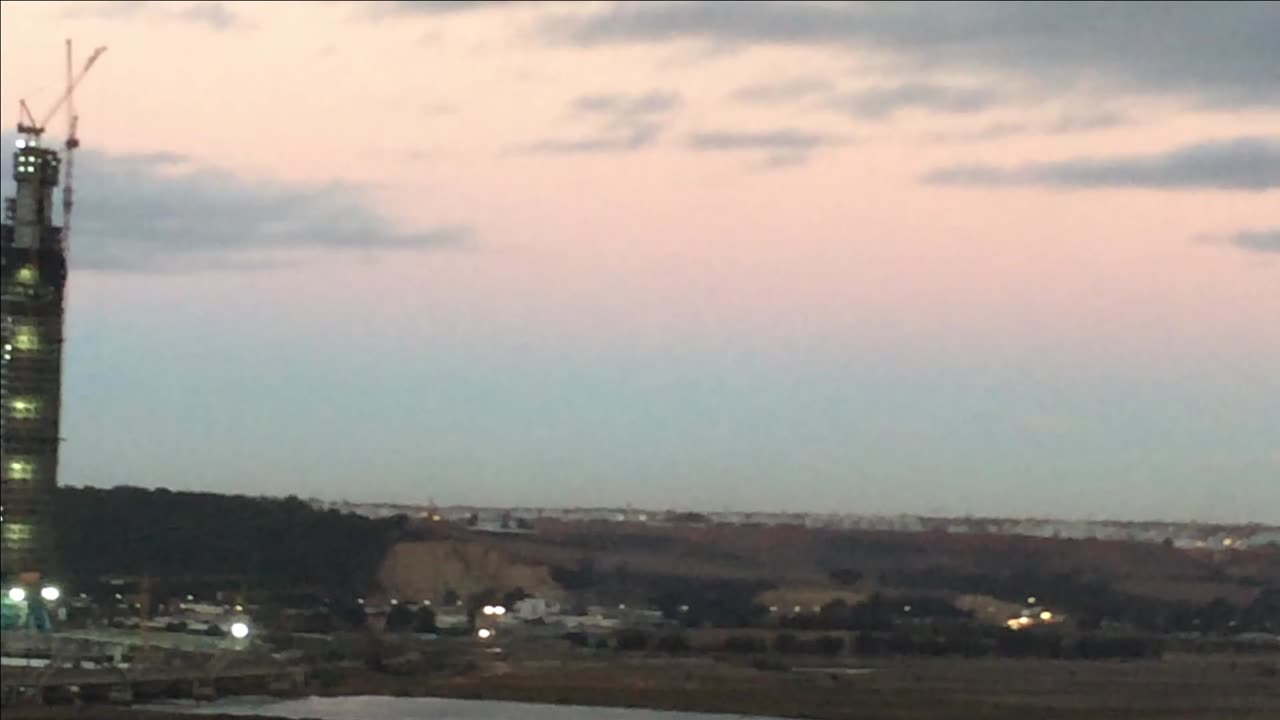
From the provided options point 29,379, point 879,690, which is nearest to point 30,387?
point 29,379

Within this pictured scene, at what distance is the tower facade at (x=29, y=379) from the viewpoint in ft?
243

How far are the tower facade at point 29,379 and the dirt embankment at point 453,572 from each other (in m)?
39.8

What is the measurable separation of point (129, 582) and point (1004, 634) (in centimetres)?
4052

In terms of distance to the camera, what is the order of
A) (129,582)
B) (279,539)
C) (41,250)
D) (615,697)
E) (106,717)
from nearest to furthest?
1. (106,717)
2. (615,697)
3. (41,250)
4. (129,582)
5. (279,539)

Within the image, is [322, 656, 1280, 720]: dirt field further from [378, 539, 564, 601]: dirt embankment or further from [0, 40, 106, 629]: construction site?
[378, 539, 564, 601]: dirt embankment

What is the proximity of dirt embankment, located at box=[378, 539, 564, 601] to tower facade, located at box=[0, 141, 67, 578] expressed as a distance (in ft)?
130

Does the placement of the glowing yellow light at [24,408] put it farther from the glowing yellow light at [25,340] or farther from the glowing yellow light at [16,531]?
the glowing yellow light at [16,531]

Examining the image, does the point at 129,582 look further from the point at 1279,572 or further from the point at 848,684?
the point at 1279,572

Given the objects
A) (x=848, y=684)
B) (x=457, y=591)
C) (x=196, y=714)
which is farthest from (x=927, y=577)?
(x=196, y=714)

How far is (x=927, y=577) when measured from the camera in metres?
134

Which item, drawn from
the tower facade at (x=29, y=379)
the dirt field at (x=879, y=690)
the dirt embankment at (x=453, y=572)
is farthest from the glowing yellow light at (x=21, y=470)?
the dirt embankment at (x=453, y=572)

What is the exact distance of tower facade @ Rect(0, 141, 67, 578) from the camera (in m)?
73.9

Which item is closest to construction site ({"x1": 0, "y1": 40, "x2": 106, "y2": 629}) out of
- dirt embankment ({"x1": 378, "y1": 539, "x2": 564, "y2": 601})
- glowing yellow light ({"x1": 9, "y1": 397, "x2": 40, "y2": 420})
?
glowing yellow light ({"x1": 9, "y1": 397, "x2": 40, "y2": 420})

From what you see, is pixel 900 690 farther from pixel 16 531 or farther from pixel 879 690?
pixel 16 531
